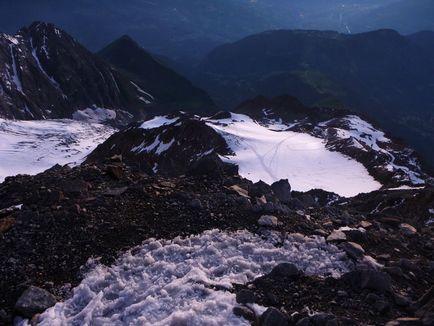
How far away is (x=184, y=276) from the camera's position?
11.2m

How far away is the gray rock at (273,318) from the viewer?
9422mm

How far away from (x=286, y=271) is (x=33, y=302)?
5.48 metres

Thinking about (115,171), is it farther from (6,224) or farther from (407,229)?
(407,229)

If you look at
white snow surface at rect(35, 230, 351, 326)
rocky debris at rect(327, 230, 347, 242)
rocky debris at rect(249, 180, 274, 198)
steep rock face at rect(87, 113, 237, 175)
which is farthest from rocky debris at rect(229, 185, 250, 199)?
steep rock face at rect(87, 113, 237, 175)

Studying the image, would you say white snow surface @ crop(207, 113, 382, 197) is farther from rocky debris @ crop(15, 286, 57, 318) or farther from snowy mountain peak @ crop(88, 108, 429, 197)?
rocky debris @ crop(15, 286, 57, 318)

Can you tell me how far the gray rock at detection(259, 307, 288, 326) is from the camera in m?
9.42

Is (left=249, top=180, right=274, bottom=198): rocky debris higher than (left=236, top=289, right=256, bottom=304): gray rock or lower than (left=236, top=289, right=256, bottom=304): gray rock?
lower

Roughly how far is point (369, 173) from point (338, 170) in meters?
4.09

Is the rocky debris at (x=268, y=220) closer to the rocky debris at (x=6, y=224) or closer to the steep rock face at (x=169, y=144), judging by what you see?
the rocky debris at (x=6, y=224)

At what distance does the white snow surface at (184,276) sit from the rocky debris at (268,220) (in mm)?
564

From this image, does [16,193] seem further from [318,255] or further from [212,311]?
[318,255]

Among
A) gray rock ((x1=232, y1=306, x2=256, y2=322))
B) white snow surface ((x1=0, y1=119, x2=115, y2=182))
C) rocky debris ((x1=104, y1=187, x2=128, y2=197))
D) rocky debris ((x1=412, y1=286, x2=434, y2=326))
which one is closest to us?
rocky debris ((x1=412, y1=286, x2=434, y2=326))

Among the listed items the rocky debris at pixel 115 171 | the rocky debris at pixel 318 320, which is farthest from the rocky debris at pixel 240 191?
the rocky debris at pixel 318 320

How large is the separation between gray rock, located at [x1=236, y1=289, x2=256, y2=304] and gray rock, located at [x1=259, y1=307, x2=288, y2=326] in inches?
24.3
